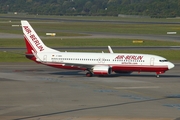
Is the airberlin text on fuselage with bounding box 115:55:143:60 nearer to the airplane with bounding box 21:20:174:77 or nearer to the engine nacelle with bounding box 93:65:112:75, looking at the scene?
the airplane with bounding box 21:20:174:77

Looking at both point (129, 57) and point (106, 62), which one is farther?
point (106, 62)

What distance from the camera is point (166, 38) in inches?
4850

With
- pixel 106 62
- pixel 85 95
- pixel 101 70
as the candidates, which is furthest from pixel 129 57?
pixel 85 95

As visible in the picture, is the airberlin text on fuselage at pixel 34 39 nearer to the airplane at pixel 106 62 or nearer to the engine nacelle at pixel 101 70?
the airplane at pixel 106 62

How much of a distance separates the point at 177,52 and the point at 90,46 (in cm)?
1804

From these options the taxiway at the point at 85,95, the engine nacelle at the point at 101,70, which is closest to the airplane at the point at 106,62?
the engine nacelle at the point at 101,70

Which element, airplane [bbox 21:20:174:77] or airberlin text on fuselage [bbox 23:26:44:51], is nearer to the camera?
airplane [bbox 21:20:174:77]

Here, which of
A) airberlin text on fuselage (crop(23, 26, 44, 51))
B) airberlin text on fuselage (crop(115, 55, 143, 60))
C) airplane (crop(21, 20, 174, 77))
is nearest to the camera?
airplane (crop(21, 20, 174, 77))

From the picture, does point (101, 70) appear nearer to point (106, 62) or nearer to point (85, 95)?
point (106, 62)

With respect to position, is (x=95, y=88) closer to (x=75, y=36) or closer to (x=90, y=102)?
(x=90, y=102)

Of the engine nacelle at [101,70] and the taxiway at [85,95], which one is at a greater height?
the engine nacelle at [101,70]

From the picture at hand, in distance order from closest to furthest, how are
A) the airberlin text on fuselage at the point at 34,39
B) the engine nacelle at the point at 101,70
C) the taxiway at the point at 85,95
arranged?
the taxiway at the point at 85,95, the engine nacelle at the point at 101,70, the airberlin text on fuselage at the point at 34,39

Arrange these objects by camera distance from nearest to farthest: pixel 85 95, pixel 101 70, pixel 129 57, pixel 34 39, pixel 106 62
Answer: pixel 85 95 < pixel 101 70 < pixel 129 57 < pixel 106 62 < pixel 34 39

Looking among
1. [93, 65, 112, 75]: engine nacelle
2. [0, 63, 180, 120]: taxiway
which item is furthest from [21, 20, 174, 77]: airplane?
[0, 63, 180, 120]: taxiway
